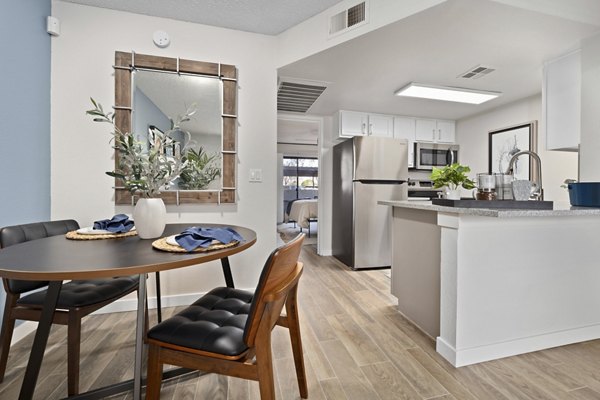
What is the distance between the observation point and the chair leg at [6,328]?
1314mm

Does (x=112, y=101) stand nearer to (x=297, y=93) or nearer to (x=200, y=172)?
(x=200, y=172)

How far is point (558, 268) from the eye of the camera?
1795mm

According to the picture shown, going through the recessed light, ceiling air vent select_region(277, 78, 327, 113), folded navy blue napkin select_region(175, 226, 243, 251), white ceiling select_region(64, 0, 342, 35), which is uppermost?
white ceiling select_region(64, 0, 342, 35)

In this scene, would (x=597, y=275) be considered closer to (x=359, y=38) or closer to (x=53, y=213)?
(x=359, y=38)

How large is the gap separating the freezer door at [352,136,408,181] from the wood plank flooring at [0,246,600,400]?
1977 mm

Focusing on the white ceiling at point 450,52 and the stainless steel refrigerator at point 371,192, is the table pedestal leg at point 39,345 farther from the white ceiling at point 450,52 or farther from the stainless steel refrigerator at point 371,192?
the stainless steel refrigerator at point 371,192

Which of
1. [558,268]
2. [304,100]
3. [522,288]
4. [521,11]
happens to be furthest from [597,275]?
[304,100]

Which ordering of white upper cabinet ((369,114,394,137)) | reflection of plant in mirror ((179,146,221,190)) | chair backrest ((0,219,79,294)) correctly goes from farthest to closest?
white upper cabinet ((369,114,394,137)), reflection of plant in mirror ((179,146,221,190)), chair backrest ((0,219,79,294))

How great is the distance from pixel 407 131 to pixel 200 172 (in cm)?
321

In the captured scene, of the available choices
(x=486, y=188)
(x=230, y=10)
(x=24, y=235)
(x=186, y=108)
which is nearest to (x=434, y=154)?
(x=486, y=188)

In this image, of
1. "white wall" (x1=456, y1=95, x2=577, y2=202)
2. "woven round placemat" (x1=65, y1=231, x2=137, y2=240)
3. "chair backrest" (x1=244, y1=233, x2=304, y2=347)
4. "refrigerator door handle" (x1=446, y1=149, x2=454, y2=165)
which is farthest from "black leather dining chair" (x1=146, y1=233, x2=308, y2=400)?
"refrigerator door handle" (x1=446, y1=149, x2=454, y2=165)

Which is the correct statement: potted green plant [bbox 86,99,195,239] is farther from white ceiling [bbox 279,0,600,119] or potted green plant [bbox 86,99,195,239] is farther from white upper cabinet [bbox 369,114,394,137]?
white upper cabinet [bbox 369,114,394,137]

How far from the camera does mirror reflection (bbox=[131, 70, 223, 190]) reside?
2297 mm

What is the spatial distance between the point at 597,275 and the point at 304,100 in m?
3.16
